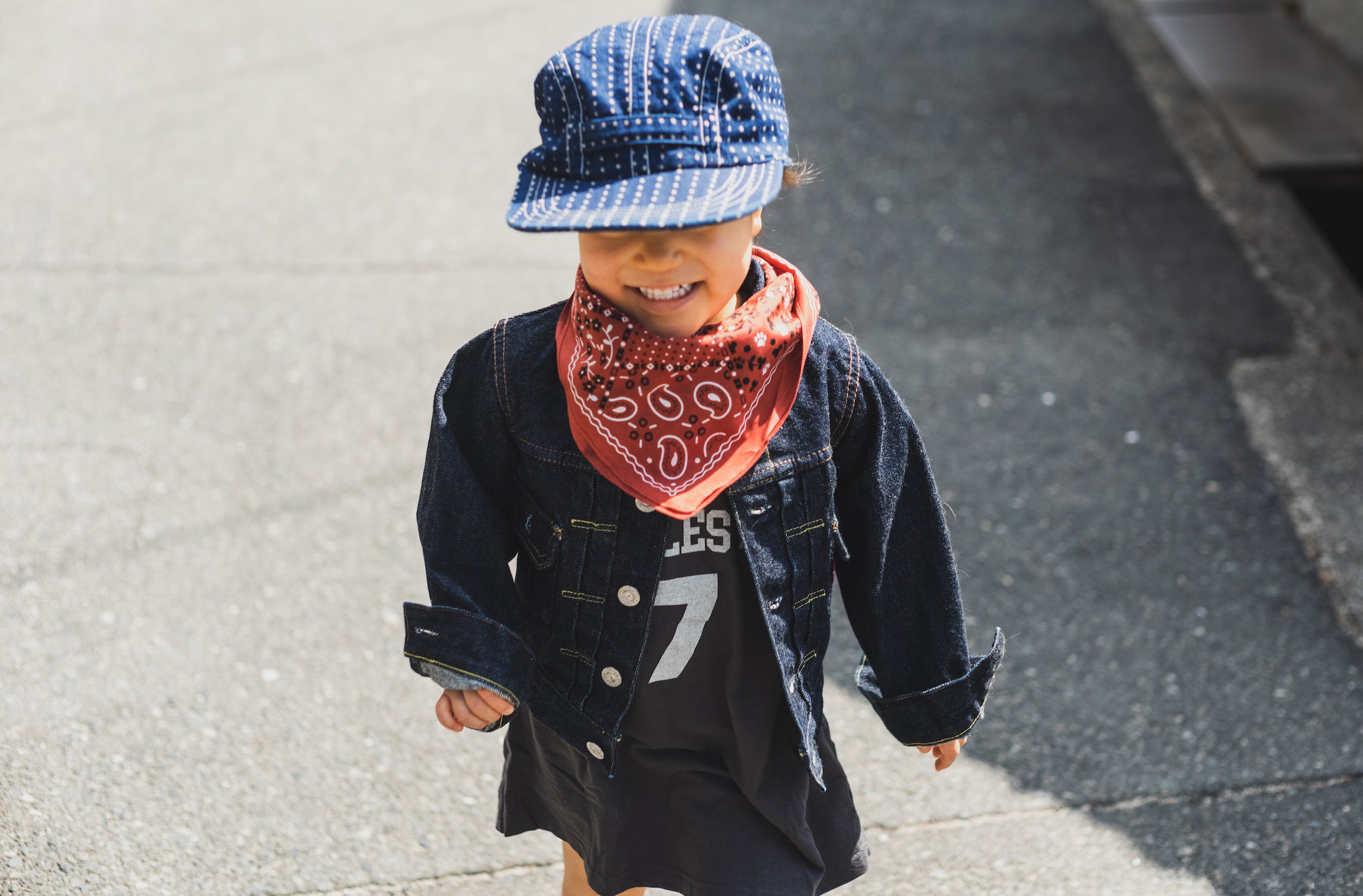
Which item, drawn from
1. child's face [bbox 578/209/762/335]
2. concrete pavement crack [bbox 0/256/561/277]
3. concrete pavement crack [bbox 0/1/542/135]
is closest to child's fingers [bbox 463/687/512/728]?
child's face [bbox 578/209/762/335]

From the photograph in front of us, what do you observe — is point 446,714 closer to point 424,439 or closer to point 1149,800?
point 1149,800

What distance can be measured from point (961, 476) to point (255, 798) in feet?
7.01

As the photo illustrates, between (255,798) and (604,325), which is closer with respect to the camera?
(604,325)

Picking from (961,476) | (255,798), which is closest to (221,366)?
→ (255,798)

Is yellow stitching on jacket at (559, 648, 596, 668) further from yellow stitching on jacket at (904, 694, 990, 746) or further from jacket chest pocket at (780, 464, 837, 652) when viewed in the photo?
yellow stitching on jacket at (904, 694, 990, 746)

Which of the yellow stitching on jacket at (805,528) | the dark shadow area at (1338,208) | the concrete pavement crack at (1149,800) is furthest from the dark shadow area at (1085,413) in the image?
the yellow stitching on jacket at (805,528)

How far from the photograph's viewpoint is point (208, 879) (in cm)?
261

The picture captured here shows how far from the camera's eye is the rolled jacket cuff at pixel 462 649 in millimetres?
1835

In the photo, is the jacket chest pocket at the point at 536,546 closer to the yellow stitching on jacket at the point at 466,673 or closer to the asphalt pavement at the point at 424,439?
the yellow stitching on jacket at the point at 466,673

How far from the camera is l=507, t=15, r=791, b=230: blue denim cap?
5.03 feet

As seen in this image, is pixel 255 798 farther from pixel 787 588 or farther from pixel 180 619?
pixel 787 588

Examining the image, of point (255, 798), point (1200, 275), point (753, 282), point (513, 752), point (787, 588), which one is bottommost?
point (1200, 275)

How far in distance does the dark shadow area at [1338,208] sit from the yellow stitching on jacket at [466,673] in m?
4.47

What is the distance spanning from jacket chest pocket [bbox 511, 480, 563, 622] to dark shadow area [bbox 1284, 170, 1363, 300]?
14.2ft
